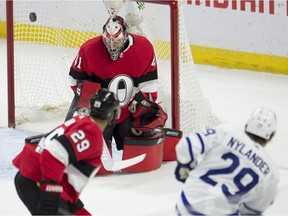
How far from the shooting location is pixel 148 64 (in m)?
5.30

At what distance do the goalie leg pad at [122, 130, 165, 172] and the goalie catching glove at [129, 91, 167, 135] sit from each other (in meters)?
0.06

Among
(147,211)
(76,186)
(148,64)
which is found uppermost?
(148,64)

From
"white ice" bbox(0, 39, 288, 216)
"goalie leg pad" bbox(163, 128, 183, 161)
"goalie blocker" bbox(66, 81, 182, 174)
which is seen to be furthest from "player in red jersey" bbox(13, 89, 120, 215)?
"goalie leg pad" bbox(163, 128, 183, 161)

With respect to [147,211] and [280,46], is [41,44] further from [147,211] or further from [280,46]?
[147,211]

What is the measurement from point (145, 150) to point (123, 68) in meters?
0.48

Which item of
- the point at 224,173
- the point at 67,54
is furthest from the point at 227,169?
the point at 67,54

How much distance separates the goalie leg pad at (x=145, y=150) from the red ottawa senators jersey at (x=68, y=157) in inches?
64.0

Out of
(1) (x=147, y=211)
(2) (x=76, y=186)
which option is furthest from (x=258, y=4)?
(2) (x=76, y=186)

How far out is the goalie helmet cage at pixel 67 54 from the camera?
5852mm

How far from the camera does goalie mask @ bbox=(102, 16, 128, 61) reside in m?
5.09

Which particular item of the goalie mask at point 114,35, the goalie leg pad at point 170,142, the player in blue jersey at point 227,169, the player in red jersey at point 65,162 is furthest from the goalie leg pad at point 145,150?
the player in blue jersey at point 227,169

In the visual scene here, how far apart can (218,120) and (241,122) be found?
0.30 metres

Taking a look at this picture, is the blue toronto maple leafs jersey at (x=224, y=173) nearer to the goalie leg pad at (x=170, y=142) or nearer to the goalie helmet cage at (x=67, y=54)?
the goalie leg pad at (x=170, y=142)

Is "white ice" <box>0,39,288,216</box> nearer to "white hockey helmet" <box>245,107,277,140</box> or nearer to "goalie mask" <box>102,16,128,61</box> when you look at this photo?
"goalie mask" <box>102,16,128,61</box>
